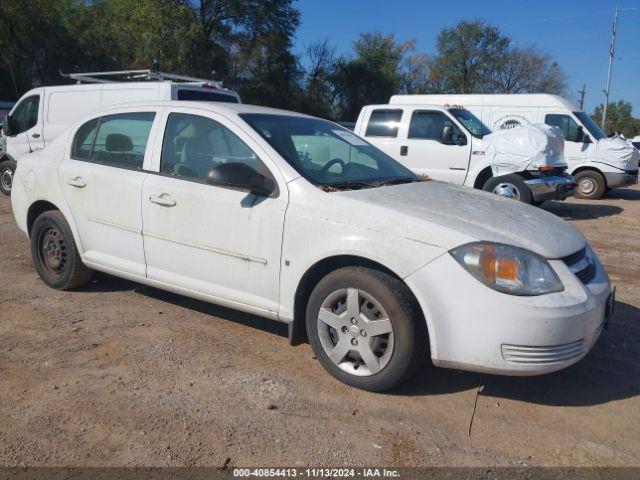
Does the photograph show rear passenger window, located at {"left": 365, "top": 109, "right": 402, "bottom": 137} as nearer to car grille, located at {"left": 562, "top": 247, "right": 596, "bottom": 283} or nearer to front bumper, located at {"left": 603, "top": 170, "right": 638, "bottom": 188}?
front bumper, located at {"left": 603, "top": 170, "right": 638, "bottom": 188}

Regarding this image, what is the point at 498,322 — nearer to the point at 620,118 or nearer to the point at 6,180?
the point at 6,180

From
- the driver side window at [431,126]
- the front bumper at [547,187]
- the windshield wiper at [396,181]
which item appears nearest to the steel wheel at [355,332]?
the windshield wiper at [396,181]

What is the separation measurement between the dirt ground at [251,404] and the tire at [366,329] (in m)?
0.14

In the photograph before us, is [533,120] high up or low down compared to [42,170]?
up

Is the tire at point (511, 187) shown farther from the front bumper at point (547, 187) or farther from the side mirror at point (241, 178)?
the side mirror at point (241, 178)

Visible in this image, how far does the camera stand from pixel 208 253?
4.09 meters

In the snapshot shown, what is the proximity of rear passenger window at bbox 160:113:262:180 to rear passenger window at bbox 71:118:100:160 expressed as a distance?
3.12 feet

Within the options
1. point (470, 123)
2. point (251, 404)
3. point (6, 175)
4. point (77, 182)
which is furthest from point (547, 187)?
point (6, 175)

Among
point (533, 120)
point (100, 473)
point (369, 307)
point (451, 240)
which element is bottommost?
point (100, 473)

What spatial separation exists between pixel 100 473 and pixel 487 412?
203 cm

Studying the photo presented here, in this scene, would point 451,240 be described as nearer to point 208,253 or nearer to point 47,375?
point 208,253

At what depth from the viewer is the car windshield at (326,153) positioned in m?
3.98

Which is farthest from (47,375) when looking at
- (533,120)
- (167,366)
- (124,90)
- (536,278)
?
(533,120)

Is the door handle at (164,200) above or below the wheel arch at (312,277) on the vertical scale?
above
